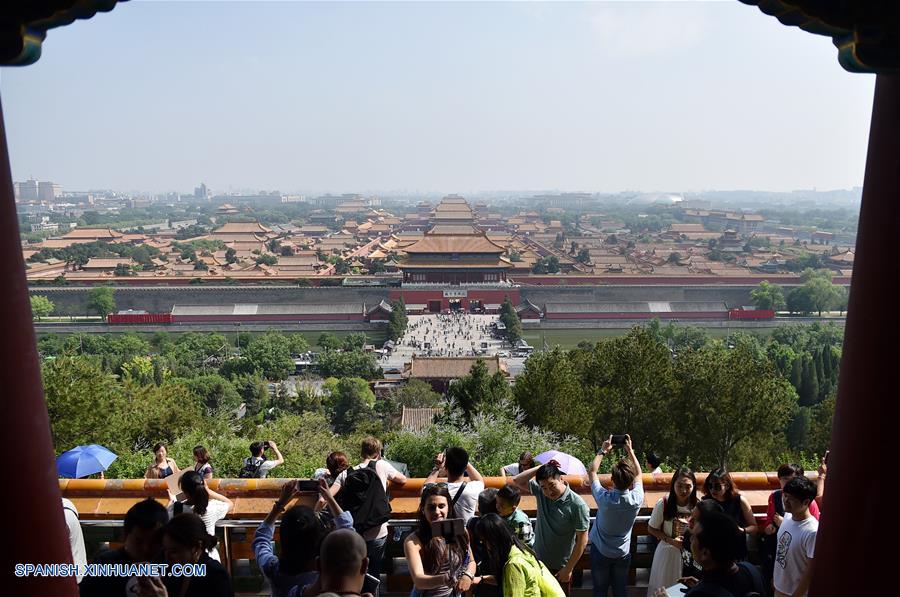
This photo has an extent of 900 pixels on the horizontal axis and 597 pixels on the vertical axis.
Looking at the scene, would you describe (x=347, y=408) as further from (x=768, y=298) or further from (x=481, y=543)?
(x=768, y=298)

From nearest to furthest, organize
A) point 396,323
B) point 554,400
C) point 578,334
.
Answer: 1. point 554,400
2. point 396,323
3. point 578,334

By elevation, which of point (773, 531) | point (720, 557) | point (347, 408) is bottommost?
point (347, 408)

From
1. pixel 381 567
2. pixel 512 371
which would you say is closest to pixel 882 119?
pixel 381 567

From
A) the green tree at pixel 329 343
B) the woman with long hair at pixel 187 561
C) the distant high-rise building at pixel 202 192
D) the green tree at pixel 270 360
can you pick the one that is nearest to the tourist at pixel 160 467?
the woman with long hair at pixel 187 561

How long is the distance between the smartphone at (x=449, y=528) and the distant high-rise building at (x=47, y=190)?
116945 millimetres

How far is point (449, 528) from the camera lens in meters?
2.21

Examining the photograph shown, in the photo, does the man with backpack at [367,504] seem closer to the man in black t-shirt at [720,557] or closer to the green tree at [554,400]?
the man in black t-shirt at [720,557]

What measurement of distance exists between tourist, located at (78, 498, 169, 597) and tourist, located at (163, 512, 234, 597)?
0.09 metres

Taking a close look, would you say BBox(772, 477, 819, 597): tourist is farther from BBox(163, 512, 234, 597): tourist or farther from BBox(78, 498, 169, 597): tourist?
BBox(78, 498, 169, 597): tourist

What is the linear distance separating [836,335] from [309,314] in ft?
63.4

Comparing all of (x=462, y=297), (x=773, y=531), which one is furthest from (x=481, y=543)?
(x=462, y=297)

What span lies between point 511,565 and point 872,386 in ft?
3.46

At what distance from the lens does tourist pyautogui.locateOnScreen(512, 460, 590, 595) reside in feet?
8.34

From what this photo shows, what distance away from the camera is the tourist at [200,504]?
262 centimetres
